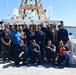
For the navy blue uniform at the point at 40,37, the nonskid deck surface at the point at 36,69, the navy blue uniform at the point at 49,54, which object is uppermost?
the navy blue uniform at the point at 40,37

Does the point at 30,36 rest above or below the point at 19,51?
above

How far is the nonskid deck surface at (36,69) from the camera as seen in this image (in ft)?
27.0

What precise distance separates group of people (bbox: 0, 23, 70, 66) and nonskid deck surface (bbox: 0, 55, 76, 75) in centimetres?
30

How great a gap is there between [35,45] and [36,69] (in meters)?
1.18

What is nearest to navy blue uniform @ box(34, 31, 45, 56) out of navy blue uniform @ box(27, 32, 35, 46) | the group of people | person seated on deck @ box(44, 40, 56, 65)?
the group of people

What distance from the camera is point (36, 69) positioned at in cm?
879

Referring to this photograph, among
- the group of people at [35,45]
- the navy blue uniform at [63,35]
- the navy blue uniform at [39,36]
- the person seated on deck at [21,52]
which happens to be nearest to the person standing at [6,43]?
the group of people at [35,45]

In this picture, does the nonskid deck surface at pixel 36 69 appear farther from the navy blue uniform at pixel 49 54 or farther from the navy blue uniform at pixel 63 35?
the navy blue uniform at pixel 63 35

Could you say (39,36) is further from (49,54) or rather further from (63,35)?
(63,35)

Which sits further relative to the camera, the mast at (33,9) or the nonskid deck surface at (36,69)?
the mast at (33,9)

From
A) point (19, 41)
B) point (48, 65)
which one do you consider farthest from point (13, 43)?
point (48, 65)

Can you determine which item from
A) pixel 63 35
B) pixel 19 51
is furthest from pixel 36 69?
pixel 63 35

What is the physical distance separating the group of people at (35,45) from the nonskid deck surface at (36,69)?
30 cm

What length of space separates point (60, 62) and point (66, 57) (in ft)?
1.41
